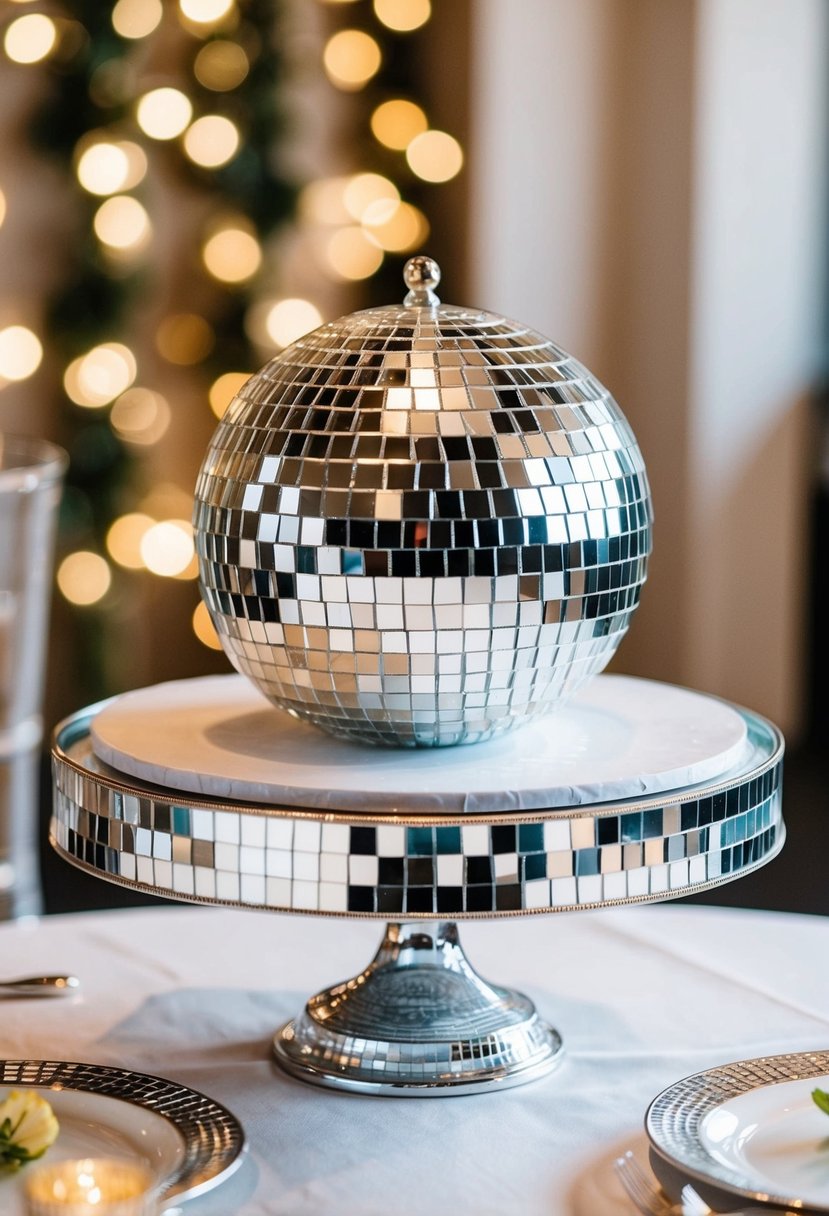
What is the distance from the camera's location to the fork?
0.67 meters

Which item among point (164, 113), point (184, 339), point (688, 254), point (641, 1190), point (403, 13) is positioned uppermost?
point (403, 13)

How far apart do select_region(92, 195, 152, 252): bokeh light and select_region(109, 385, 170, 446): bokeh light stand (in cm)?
30

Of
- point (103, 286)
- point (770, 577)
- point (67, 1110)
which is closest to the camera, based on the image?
point (67, 1110)

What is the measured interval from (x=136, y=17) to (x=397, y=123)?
61cm

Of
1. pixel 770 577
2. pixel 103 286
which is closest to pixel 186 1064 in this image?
pixel 103 286

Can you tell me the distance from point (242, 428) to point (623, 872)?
0.31m

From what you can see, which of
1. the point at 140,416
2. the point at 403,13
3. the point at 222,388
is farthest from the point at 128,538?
the point at 403,13

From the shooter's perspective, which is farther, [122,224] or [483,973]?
[122,224]

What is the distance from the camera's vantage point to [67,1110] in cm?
75

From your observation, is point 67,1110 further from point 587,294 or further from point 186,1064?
point 587,294

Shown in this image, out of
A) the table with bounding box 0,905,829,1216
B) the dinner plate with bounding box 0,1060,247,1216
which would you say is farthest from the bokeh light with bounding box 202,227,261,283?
the dinner plate with bounding box 0,1060,247,1216

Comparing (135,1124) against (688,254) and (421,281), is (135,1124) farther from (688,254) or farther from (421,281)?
(688,254)

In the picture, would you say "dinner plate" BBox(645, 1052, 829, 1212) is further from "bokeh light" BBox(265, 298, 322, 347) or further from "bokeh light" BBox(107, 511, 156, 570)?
"bokeh light" BBox(265, 298, 322, 347)

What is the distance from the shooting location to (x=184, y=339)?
3.28m
